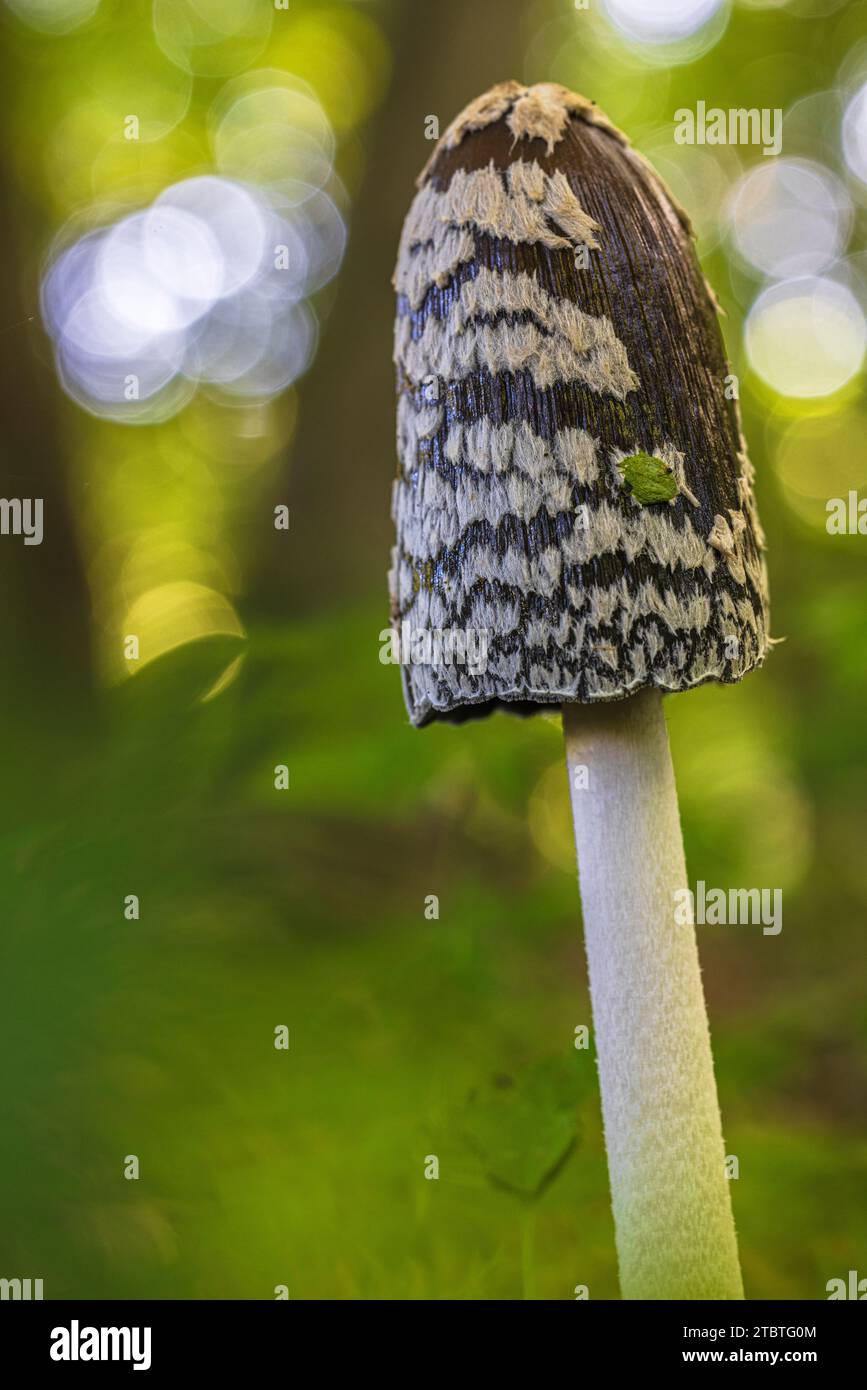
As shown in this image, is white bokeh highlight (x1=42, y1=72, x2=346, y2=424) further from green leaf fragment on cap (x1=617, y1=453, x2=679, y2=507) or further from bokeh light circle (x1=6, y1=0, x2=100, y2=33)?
green leaf fragment on cap (x1=617, y1=453, x2=679, y2=507)

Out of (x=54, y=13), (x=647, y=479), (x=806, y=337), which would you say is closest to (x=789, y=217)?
(x=806, y=337)

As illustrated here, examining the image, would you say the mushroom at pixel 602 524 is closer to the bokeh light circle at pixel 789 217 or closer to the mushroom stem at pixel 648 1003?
the mushroom stem at pixel 648 1003

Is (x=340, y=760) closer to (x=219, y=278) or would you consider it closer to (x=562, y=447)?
(x=562, y=447)

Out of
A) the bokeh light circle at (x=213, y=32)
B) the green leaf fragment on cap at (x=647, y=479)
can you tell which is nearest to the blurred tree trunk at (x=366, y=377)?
the bokeh light circle at (x=213, y=32)

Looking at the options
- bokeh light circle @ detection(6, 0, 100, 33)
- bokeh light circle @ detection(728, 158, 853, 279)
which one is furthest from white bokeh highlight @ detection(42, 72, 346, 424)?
bokeh light circle @ detection(728, 158, 853, 279)

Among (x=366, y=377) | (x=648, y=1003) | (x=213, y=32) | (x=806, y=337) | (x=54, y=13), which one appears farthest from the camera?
(x=213, y=32)

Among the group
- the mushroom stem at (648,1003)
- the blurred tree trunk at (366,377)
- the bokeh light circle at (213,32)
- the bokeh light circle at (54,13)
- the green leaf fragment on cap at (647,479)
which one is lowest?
the mushroom stem at (648,1003)
